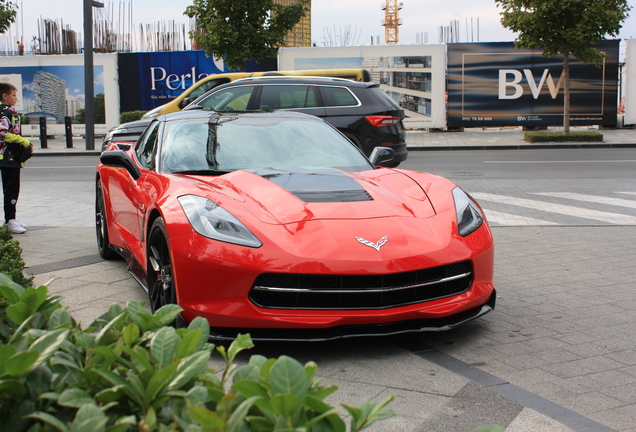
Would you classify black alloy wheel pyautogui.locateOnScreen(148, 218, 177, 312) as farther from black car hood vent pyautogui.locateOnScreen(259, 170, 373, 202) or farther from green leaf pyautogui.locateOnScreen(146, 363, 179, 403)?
green leaf pyautogui.locateOnScreen(146, 363, 179, 403)

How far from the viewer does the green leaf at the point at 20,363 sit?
46.3 inches

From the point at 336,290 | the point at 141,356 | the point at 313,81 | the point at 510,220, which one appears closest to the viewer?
the point at 141,356

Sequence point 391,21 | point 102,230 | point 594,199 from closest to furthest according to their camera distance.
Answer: point 102,230 → point 594,199 → point 391,21

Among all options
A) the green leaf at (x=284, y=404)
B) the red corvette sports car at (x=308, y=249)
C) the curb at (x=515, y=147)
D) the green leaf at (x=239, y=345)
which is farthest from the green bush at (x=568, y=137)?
the green leaf at (x=284, y=404)

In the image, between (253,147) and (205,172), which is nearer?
(205,172)

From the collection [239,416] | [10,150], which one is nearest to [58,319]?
[239,416]

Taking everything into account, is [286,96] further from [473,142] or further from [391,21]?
[391,21]

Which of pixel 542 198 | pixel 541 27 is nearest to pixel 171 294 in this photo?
pixel 542 198

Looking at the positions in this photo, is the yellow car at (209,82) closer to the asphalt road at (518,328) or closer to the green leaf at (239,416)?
the asphalt road at (518,328)

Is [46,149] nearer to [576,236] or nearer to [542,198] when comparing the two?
[542,198]

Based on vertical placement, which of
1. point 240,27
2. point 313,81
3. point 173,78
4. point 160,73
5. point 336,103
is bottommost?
point 336,103

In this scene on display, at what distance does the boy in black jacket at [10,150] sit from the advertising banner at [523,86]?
18.2m

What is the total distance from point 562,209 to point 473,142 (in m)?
11.9

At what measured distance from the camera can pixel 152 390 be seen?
119cm
